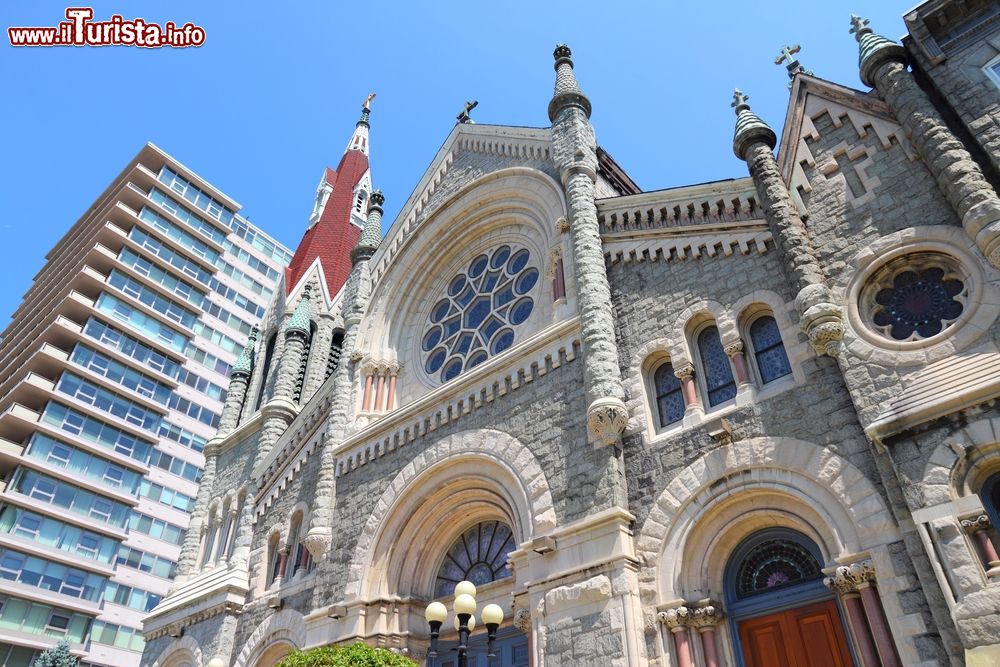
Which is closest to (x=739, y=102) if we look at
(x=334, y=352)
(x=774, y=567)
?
(x=774, y=567)

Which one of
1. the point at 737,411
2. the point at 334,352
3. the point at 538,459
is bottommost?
the point at 737,411

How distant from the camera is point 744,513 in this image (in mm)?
9703

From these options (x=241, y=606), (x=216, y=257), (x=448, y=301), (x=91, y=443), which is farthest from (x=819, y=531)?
(x=216, y=257)

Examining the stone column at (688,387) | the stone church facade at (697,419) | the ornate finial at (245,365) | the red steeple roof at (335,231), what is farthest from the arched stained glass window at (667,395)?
the red steeple roof at (335,231)

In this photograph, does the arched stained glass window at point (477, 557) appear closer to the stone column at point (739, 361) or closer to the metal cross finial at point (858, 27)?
the stone column at point (739, 361)

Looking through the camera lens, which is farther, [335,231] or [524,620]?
[335,231]

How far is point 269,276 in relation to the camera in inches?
2308

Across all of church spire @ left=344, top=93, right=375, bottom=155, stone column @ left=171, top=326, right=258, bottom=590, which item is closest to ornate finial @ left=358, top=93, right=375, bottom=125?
church spire @ left=344, top=93, right=375, bottom=155

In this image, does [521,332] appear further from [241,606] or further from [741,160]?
[241,606]

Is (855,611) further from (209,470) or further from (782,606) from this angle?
(209,470)

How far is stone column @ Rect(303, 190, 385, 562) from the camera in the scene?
15250 millimetres

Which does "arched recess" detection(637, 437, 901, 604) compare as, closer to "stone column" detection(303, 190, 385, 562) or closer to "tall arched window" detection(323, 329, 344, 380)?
"stone column" detection(303, 190, 385, 562)

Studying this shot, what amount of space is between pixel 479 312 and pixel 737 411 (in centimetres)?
805

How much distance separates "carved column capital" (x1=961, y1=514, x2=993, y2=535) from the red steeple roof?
25299mm
